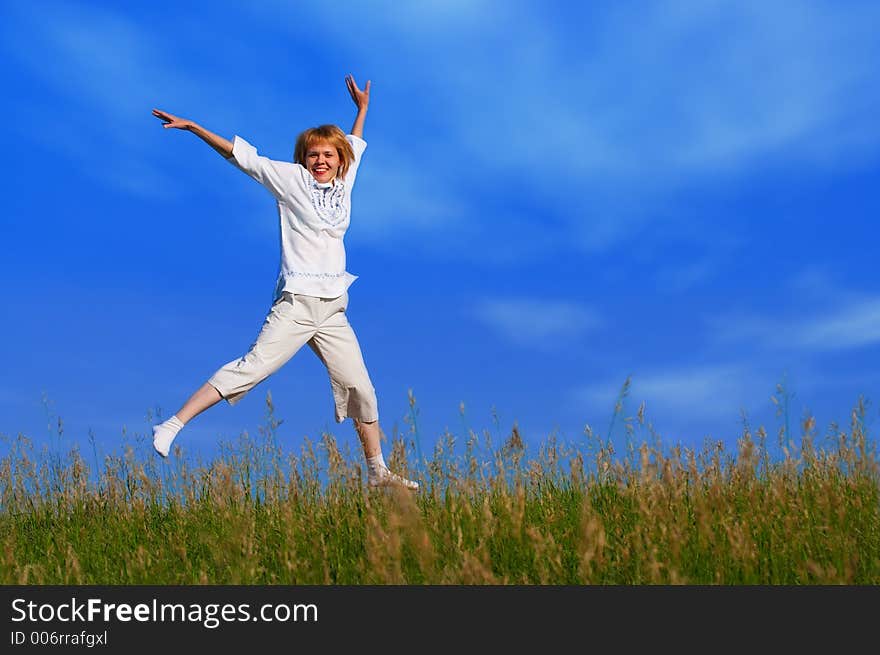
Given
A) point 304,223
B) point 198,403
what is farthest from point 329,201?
point 198,403

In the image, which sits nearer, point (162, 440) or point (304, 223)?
point (162, 440)

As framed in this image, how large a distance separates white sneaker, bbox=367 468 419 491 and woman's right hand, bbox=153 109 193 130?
2.67m

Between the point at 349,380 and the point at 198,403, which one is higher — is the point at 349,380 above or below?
above

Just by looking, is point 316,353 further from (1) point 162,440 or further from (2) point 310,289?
(1) point 162,440

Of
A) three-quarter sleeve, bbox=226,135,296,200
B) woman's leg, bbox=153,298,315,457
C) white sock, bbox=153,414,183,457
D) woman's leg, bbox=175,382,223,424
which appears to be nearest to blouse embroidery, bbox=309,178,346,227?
three-quarter sleeve, bbox=226,135,296,200

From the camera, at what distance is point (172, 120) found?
5.64 metres

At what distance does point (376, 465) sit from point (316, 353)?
91cm

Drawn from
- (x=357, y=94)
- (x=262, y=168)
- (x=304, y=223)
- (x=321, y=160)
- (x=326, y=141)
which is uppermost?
(x=357, y=94)

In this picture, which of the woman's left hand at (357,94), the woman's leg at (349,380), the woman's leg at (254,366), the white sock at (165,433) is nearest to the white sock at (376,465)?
the woman's leg at (349,380)

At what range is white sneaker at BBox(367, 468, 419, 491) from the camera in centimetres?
540

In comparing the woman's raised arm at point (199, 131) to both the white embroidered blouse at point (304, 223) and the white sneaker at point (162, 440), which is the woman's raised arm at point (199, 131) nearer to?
the white embroidered blouse at point (304, 223)

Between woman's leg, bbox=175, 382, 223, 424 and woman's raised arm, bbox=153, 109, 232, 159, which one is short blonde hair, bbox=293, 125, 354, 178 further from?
woman's leg, bbox=175, 382, 223, 424
